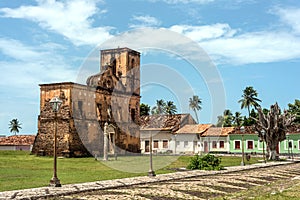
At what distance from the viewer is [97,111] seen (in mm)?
42281

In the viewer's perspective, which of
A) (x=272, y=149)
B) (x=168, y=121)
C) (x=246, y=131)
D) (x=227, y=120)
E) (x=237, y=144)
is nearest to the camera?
(x=272, y=149)

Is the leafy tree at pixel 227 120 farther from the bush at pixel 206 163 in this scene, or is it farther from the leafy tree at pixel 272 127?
the bush at pixel 206 163

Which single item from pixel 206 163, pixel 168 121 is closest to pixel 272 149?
pixel 206 163

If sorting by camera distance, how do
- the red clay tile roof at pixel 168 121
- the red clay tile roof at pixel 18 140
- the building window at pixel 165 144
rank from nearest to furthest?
the red clay tile roof at pixel 18 140, the red clay tile roof at pixel 168 121, the building window at pixel 165 144

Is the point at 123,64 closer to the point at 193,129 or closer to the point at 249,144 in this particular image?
the point at 193,129

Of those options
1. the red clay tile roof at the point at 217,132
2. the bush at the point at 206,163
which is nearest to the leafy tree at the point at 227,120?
the red clay tile roof at the point at 217,132

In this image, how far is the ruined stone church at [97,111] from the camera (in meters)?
38.2

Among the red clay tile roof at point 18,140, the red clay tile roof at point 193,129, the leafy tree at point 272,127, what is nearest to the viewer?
the leafy tree at point 272,127

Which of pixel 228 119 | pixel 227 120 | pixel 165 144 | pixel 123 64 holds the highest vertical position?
pixel 123 64

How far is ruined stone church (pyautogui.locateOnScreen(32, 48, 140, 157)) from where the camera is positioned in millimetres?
38250

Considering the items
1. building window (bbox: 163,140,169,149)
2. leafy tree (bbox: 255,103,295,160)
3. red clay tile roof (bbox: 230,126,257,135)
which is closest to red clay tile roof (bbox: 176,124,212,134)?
building window (bbox: 163,140,169,149)

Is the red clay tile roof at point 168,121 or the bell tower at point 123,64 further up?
the bell tower at point 123,64

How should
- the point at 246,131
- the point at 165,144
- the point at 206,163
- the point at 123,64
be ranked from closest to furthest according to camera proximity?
the point at 206,163, the point at 123,64, the point at 246,131, the point at 165,144

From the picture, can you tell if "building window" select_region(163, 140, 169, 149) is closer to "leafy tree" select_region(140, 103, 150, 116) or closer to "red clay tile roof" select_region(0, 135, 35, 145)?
"leafy tree" select_region(140, 103, 150, 116)
